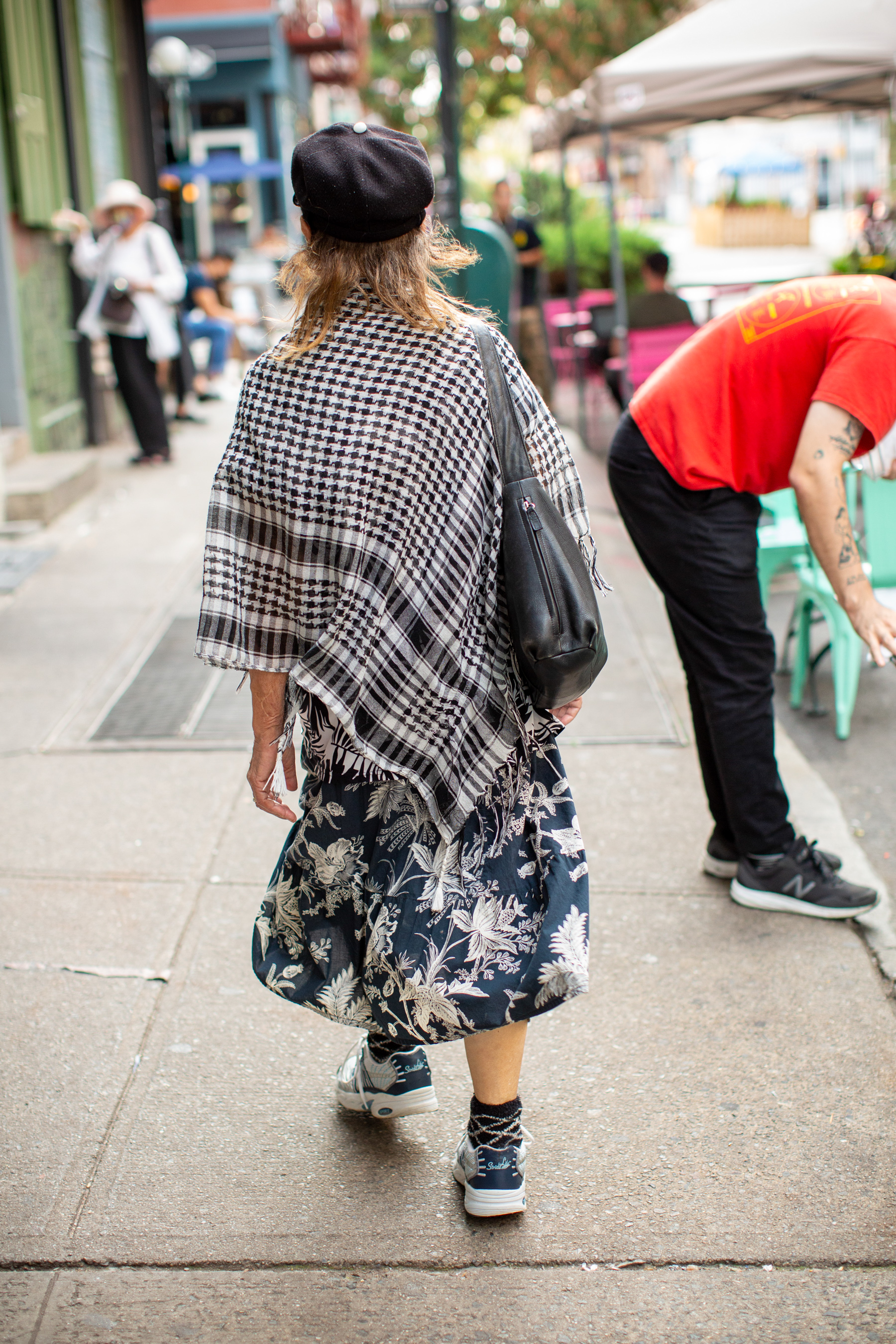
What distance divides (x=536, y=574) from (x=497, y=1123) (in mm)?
990

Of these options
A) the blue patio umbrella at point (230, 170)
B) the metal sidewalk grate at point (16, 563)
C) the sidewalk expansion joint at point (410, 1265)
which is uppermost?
the blue patio umbrella at point (230, 170)

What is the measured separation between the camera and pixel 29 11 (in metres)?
8.77

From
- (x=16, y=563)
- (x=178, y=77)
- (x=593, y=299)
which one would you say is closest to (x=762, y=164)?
(x=178, y=77)

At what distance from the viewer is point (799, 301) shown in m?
2.99

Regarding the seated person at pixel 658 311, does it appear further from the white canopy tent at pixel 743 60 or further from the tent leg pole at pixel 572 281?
the tent leg pole at pixel 572 281

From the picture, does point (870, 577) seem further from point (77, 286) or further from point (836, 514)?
point (77, 286)

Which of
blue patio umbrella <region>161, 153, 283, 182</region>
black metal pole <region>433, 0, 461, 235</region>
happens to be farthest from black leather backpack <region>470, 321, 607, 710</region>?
blue patio umbrella <region>161, 153, 283, 182</region>

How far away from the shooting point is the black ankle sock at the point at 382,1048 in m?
2.46

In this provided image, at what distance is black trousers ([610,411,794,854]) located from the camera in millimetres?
3145

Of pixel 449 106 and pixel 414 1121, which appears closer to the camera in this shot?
pixel 414 1121

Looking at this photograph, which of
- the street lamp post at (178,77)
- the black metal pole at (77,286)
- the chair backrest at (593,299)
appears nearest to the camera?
the black metal pole at (77,286)

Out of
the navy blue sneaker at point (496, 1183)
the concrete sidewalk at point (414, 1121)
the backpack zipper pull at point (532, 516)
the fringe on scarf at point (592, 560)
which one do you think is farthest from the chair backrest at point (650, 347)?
the navy blue sneaker at point (496, 1183)

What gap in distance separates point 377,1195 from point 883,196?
1288 centimetres

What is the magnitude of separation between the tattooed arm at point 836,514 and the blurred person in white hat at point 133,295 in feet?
23.8
